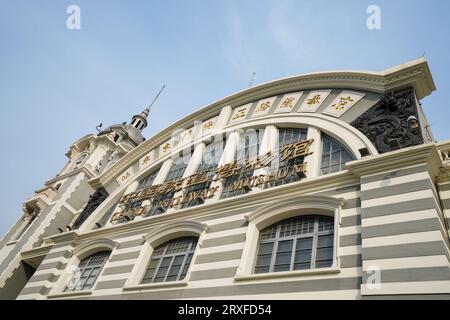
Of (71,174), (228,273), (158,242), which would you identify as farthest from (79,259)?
(71,174)

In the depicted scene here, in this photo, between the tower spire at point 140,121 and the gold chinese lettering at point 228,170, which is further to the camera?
the tower spire at point 140,121

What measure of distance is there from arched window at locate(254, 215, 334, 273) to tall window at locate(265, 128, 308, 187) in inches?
72.8

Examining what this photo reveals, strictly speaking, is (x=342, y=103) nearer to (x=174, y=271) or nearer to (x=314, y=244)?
(x=314, y=244)

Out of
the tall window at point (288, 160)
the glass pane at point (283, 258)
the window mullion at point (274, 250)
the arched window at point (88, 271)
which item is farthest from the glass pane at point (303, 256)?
the arched window at point (88, 271)

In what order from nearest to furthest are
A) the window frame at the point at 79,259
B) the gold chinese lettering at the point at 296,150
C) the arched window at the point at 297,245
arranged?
the arched window at the point at 297,245 < the gold chinese lettering at the point at 296,150 < the window frame at the point at 79,259

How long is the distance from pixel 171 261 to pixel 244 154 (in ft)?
17.9

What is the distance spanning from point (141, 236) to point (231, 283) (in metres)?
5.58

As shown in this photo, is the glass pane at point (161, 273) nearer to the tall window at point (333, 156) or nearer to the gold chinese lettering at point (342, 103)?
the tall window at point (333, 156)

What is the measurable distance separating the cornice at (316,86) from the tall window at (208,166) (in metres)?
2.59

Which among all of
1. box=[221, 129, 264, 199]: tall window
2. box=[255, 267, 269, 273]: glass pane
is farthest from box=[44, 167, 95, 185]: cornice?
box=[255, 267, 269, 273]: glass pane

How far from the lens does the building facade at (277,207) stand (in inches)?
314

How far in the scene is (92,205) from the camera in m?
18.9

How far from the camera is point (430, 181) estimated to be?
328 inches
